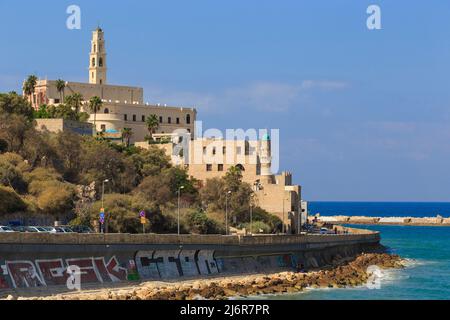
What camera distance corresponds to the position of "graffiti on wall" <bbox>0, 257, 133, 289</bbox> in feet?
174

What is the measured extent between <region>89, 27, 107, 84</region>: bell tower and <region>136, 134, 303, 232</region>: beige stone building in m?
22.3

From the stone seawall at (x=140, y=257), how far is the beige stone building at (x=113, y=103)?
42640mm

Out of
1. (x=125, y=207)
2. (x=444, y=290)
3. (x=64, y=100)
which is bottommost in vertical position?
(x=444, y=290)

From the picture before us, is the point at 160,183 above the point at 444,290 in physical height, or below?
above

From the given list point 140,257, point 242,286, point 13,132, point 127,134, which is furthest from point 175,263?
point 127,134

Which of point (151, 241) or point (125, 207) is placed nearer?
point (151, 241)

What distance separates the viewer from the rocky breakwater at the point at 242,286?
56438 millimetres

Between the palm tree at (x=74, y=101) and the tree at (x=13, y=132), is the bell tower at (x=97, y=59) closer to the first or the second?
the palm tree at (x=74, y=101)

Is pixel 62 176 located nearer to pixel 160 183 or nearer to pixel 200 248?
pixel 160 183

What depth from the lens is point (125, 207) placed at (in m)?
79.8

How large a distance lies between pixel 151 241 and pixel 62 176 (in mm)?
26453

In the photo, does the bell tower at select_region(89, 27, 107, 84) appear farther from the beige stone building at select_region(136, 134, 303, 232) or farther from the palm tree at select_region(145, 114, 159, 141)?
the beige stone building at select_region(136, 134, 303, 232)
